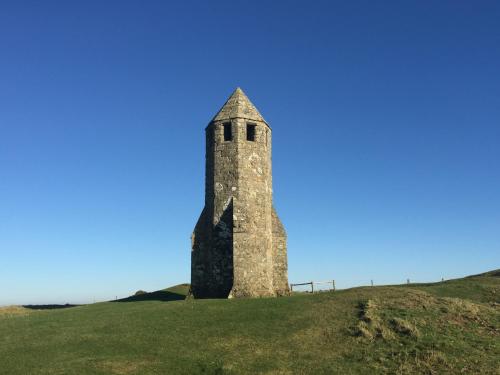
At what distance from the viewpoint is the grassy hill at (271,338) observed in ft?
58.0

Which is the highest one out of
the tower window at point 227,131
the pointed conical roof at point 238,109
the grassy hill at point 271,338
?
the pointed conical roof at point 238,109

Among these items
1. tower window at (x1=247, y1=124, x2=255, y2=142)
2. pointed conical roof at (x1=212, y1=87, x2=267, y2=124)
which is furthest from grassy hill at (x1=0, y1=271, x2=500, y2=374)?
pointed conical roof at (x1=212, y1=87, x2=267, y2=124)

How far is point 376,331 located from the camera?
20891 mm

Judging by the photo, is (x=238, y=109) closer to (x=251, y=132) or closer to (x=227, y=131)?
(x=227, y=131)

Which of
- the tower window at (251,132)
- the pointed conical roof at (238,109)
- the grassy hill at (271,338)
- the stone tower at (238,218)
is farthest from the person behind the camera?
the tower window at (251,132)

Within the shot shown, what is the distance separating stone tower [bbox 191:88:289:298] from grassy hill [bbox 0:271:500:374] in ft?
15.0

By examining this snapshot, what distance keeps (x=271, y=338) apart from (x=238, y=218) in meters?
12.8

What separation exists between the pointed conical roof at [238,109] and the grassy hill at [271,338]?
14.5 meters

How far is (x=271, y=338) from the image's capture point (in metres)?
20.8

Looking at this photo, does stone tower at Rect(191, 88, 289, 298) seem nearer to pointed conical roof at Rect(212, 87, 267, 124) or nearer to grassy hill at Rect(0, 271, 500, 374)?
pointed conical roof at Rect(212, 87, 267, 124)

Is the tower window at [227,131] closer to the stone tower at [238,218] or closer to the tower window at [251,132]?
the stone tower at [238,218]

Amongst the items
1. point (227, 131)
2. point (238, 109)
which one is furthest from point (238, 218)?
point (238, 109)

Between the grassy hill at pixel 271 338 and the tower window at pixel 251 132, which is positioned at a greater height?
the tower window at pixel 251 132

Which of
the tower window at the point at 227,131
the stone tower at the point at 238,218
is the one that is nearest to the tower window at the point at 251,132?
the stone tower at the point at 238,218
